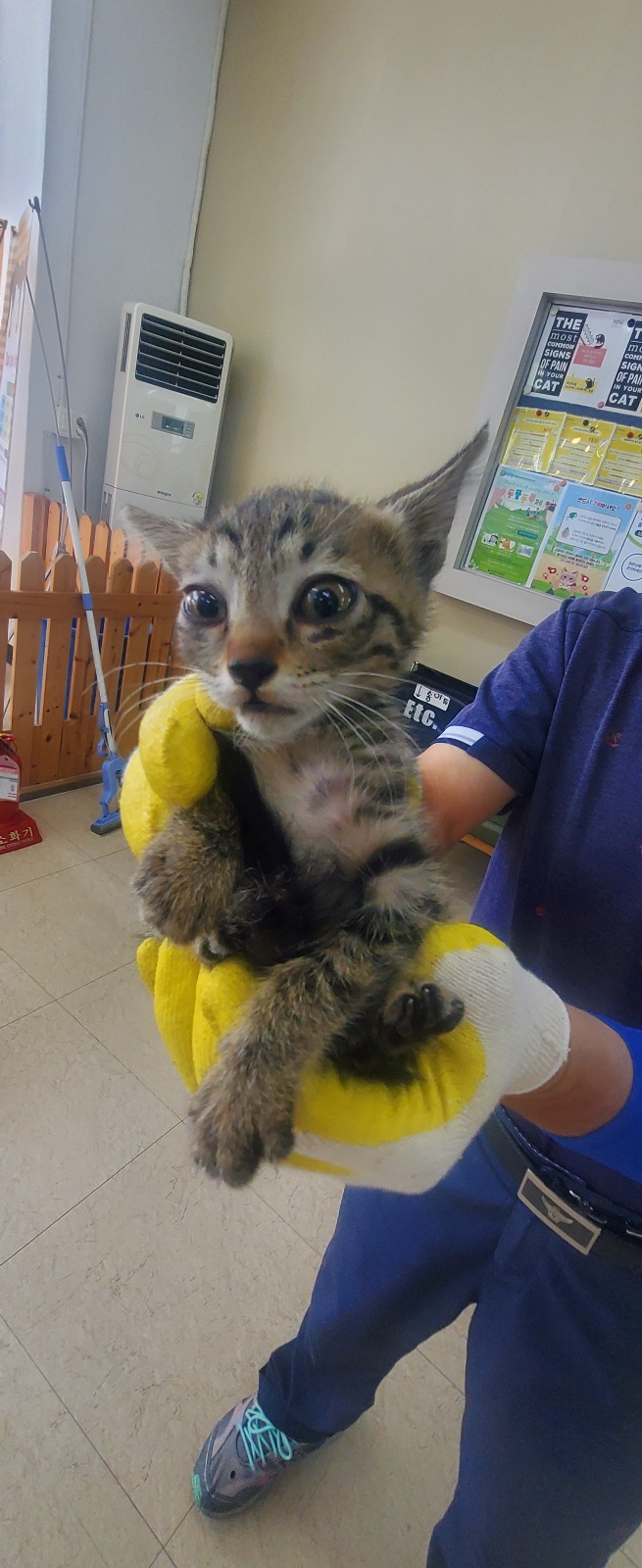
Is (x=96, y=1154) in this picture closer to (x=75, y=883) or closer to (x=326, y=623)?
(x=75, y=883)

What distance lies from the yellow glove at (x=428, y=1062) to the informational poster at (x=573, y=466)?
2.36 metres

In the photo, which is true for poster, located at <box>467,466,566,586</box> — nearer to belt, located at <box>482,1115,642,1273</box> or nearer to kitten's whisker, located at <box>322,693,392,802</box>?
kitten's whisker, located at <box>322,693,392,802</box>

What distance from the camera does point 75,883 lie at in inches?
106

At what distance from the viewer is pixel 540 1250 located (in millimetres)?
1002

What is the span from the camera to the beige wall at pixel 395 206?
2.61 meters

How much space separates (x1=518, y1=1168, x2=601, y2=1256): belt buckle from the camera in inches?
37.4

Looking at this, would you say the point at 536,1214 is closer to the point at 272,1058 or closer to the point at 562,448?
the point at 272,1058

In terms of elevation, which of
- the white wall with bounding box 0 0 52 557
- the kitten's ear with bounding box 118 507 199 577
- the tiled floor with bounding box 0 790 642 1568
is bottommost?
the tiled floor with bounding box 0 790 642 1568

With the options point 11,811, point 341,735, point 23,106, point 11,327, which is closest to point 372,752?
point 341,735

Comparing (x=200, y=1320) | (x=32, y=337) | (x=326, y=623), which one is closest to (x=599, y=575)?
(x=326, y=623)

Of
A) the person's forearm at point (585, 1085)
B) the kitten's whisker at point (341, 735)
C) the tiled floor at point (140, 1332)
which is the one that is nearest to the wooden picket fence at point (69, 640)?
the tiled floor at point (140, 1332)

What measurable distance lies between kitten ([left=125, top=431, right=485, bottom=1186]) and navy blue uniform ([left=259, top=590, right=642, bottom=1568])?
0.33m

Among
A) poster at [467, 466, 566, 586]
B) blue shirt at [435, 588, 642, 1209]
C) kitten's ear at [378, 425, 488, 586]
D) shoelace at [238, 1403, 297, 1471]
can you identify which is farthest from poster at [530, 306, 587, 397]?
shoelace at [238, 1403, 297, 1471]

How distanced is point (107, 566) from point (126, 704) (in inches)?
26.8
